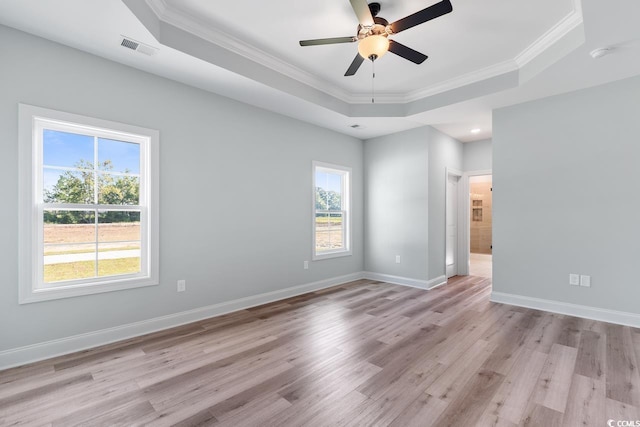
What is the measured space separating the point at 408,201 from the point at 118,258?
4.35 metres

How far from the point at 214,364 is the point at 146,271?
53.8 inches

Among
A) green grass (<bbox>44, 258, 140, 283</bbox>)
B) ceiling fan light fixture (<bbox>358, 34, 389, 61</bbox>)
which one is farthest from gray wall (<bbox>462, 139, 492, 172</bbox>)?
green grass (<bbox>44, 258, 140, 283</bbox>)

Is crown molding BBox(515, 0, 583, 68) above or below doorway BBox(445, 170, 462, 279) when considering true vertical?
above

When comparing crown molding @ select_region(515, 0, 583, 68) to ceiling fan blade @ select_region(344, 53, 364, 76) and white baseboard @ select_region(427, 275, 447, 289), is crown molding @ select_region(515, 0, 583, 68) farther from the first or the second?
white baseboard @ select_region(427, 275, 447, 289)

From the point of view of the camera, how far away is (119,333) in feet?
9.58

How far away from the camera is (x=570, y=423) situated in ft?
5.78

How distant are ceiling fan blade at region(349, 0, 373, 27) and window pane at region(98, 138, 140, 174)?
8.49 ft

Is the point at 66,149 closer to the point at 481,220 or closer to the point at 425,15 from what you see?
the point at 425,15

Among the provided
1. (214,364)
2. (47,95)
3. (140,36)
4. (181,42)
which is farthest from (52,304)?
(181,42)

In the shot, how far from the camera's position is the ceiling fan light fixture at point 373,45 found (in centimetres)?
242

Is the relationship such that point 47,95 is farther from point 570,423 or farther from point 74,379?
point 570,423

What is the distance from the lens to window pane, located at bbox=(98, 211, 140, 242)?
2.93m

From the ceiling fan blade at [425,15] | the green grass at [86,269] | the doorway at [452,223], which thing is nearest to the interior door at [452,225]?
the doorway at [452,223]

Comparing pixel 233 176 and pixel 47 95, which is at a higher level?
pixel 47 95
